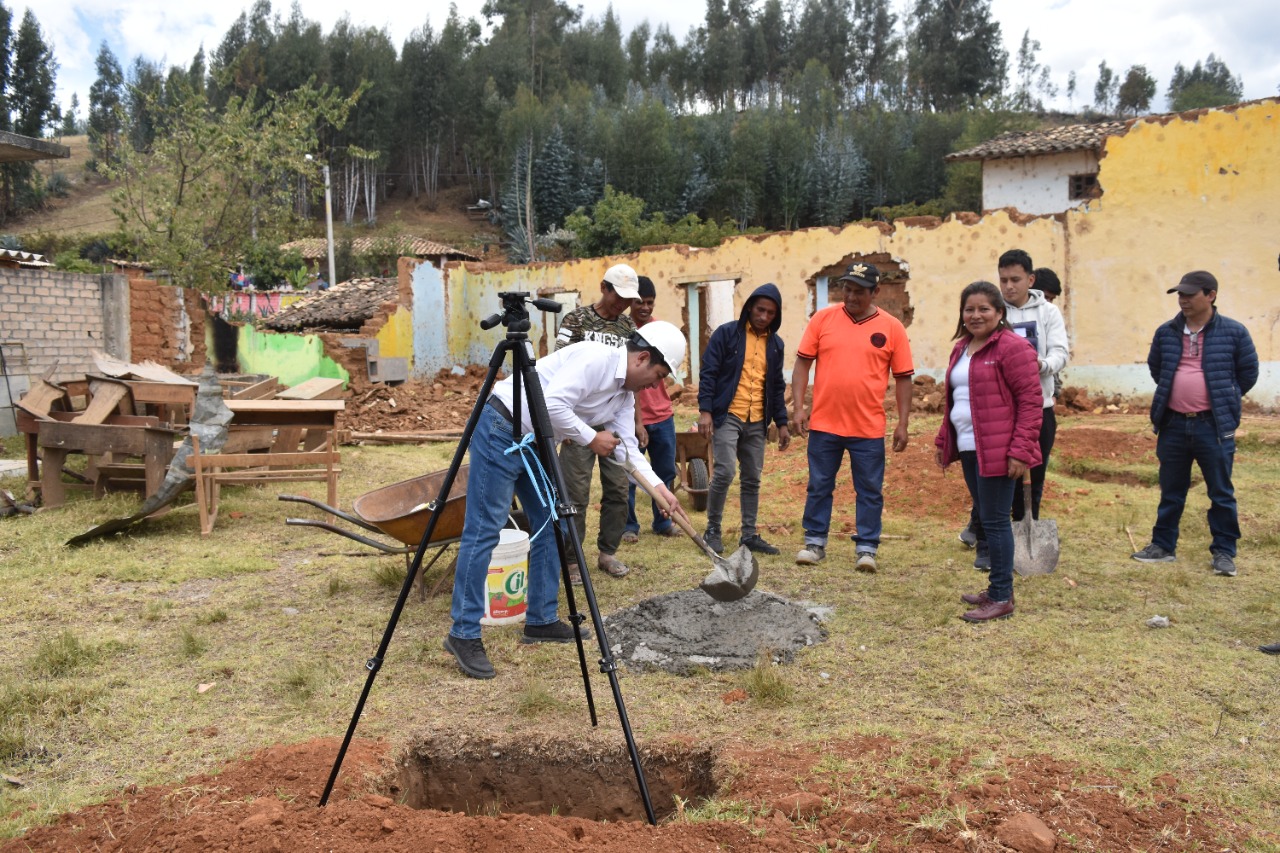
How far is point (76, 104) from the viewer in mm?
79750

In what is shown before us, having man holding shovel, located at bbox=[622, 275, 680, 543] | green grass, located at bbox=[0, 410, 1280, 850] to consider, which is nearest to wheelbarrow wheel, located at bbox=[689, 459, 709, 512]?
man holding shovel, located at bbox=[622, 275, 680, 543]

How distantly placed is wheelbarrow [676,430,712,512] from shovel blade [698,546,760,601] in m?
3.15

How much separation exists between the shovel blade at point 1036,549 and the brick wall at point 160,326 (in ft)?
45.9

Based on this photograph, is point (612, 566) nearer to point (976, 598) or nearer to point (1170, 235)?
point (976, 598)

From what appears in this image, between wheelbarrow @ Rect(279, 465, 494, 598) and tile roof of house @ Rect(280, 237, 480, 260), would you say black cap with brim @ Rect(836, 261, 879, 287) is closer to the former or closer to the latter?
wheelbarrow @ Rect(279, 465, 494, 598)

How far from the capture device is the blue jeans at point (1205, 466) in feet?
17.8

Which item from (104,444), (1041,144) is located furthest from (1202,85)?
(104,444)


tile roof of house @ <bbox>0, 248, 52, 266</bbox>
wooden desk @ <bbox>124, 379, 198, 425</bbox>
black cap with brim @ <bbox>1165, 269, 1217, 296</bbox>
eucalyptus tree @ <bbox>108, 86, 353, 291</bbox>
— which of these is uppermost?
eucalyptus tree @ <bbox>108, 86, 353, 291</bbox>

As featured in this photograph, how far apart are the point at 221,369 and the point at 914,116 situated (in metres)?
45.9

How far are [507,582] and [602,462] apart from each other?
134 centimetres

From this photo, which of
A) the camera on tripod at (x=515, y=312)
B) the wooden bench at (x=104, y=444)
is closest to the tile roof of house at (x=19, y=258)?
the wooden bench at (x=104, y=444)

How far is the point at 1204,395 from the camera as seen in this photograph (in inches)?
213

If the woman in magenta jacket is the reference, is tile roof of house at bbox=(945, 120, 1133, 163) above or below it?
above

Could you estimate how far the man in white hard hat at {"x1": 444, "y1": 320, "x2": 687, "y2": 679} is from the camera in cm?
409
